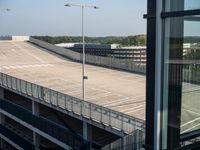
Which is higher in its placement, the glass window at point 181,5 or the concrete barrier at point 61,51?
the glass window at point 181,5

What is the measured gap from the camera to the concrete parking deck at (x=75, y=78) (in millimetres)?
25584

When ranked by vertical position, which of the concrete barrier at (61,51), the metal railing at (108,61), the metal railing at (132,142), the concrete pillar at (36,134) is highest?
the concrete barrier at (61,51)

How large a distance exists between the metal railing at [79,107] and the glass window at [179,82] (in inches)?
379

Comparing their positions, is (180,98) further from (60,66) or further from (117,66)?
(60,66)

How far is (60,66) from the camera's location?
46750 mm

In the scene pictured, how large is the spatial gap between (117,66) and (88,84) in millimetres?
11257

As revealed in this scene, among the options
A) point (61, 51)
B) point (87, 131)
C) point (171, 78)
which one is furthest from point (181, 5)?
point (61, 51)

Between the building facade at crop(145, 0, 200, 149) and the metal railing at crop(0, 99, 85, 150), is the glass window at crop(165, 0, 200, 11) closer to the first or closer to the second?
the building facade at crop(145, 0, 200, 149)

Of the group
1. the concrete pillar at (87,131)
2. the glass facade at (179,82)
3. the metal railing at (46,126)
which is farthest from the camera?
the concrete pillar at (87,131)

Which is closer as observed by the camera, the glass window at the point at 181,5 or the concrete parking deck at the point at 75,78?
the glass window at the point at 181,5

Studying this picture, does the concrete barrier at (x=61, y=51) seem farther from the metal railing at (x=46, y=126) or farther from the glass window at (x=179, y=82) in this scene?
the glass window at (x=179, y=82)

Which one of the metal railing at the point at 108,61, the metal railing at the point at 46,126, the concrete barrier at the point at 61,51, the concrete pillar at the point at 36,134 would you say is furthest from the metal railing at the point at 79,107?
the concrete barrier at the point at 61,51

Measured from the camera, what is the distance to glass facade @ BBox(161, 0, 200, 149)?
5879mm

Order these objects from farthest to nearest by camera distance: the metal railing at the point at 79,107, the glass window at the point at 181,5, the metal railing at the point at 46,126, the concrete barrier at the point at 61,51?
the concrete barrier at the point at 61,51 → the metal railing at the point at 46,126 → the metal railing at the point at 79,107 → the glass window at the point at 181,5
